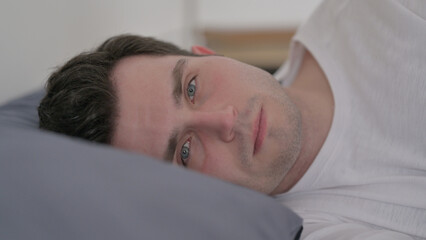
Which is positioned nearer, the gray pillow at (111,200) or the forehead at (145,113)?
the gray pillow at (111,200)

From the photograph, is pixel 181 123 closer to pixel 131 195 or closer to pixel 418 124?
pixel 131 195

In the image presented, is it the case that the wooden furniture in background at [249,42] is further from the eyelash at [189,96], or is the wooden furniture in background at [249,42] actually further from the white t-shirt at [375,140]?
the eyelash at [189,96]

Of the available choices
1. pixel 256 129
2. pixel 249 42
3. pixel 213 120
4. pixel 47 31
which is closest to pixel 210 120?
pixel 213 120

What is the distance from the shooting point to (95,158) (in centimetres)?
49

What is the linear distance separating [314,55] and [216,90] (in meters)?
0.40

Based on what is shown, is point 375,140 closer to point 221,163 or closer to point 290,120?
point 290,120

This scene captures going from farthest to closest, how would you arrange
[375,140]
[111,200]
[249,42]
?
[249,42], [375,140], [111,200]

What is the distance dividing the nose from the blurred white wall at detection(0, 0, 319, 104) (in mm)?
497

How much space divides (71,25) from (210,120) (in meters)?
0.72

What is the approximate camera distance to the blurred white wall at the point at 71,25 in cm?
105

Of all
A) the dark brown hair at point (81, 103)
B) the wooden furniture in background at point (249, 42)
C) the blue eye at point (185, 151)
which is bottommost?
the wooden furniture in background at point (249, 42)

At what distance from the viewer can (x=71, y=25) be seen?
1.31 metres

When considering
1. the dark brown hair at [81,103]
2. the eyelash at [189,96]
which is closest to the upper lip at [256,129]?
the eyelash at [189,96]

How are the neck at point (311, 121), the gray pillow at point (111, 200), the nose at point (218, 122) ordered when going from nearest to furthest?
the gray pillow at point (111, 200)
the nose at point (218, 122)
the neck at point (311, 121)
